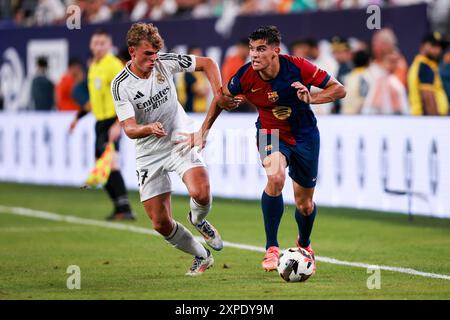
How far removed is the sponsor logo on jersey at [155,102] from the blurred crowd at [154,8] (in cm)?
938

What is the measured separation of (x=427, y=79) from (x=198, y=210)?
792cm

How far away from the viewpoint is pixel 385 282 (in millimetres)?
10711

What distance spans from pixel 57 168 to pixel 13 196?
2.41 meters

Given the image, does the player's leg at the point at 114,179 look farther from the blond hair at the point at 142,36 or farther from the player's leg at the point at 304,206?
the blond hair at the point at 142,36

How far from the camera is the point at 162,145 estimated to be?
11.4m

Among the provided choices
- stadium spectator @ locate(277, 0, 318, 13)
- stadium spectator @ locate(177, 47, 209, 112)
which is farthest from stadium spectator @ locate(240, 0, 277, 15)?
stadium spectator @ locate(177, 47, 209, 112)

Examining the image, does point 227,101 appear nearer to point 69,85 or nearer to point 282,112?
point 282,112

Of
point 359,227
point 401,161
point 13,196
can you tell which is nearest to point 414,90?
point 401,161

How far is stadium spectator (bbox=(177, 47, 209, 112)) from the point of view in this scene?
23.2 m

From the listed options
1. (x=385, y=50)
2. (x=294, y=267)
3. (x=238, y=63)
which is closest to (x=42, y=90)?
(x=238, y=63)

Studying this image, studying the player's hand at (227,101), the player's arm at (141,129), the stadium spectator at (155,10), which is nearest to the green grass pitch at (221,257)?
the player's arm at (141,129)

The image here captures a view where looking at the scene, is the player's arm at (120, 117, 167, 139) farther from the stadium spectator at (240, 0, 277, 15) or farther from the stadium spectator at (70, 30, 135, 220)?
the stadium spectator at (240, 0, 277, 15)

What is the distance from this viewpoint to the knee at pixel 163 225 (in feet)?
36.7

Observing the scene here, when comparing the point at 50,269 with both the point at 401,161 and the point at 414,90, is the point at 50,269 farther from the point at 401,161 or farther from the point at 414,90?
the point at 414,90
